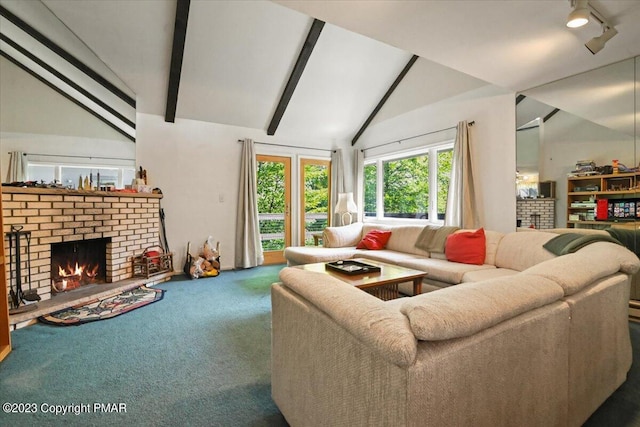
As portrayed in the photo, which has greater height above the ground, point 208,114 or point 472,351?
point 208,114

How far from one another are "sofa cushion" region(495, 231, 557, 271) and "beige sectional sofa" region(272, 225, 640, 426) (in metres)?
1.13

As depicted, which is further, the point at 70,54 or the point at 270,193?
the point at 270,193

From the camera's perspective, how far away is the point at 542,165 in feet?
10.7

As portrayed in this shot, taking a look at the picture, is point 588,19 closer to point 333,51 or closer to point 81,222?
point 333,51

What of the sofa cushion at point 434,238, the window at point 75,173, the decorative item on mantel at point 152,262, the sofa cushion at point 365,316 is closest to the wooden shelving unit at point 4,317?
the window at point 75,173

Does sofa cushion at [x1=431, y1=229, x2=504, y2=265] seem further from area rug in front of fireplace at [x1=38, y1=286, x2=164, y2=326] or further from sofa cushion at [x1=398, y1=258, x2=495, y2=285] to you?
area rug in front of fireplace at [x1=38, y1=286, x2=164, y2=326]

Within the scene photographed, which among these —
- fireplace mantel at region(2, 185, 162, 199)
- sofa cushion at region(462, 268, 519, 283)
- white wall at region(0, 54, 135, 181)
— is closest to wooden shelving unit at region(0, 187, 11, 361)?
fireplace mantel at region(2, 185, 162, 199)

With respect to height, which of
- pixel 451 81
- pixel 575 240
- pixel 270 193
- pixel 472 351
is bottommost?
pixel 472 351

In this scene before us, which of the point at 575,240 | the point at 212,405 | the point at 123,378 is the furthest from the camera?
the point at 575,240

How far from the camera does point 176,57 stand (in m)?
3.53

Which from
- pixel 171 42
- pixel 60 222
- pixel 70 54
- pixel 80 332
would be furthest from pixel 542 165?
pixel 70 54

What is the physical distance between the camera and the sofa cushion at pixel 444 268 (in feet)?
8.85

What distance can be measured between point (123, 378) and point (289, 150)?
4.33 metres

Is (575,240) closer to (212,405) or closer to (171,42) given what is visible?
(212,405)
